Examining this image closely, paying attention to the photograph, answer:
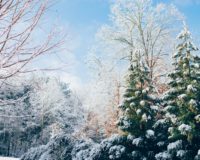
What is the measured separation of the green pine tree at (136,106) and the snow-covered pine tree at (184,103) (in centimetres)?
89

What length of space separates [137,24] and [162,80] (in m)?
3.45

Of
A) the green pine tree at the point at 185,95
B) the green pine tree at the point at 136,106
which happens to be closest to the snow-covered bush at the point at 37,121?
the green pine tree at the point at 136,106

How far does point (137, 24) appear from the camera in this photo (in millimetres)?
22562

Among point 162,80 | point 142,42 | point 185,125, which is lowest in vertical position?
point 185,125

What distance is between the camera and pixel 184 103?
14.2 metres

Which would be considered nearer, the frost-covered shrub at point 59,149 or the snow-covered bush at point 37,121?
the frost-covered shrub at point 59,149

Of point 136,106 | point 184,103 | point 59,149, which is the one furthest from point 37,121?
point 184,103

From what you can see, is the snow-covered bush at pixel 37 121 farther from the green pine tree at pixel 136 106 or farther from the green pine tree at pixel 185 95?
the green pine tree at pixel 185 95

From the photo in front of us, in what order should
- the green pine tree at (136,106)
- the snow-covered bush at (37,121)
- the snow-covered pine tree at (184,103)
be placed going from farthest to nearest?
1. the snow-covered bush at (37,121)
2. the green pine tree at (136,106)
3. the snow-covered pine tree at (184,103)

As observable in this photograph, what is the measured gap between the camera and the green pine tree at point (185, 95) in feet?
45.3

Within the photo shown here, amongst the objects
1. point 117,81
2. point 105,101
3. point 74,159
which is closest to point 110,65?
point 117,81

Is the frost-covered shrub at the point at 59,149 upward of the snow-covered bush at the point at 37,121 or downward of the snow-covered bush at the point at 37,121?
downward

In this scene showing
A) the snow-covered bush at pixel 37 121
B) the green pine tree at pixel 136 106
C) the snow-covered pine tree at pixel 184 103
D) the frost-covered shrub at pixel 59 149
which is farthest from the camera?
the snow-covered bush at pixel 37 121

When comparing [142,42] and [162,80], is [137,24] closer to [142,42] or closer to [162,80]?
[142,42]
